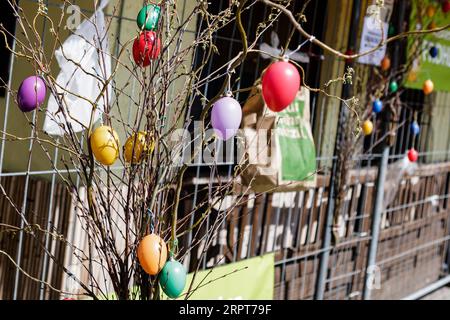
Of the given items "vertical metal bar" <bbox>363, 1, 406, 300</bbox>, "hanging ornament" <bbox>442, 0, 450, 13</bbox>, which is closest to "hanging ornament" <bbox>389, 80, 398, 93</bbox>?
"vertical metal bar" <bbox>363, 1, 406, 300</bbox>

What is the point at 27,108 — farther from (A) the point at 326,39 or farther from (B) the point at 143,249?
(A) the point at 326,39

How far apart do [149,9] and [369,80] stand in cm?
288

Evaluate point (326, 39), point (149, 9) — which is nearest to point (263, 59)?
point (326, 39)

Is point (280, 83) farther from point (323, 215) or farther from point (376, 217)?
point (376, 217)

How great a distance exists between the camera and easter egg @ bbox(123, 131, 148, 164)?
83.4 inches

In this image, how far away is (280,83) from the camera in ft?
5.89

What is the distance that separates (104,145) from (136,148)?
0.40ft

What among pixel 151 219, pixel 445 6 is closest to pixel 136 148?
pixel 151 219

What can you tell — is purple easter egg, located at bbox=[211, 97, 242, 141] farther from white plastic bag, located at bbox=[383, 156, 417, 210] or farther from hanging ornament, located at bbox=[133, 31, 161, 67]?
white plastic bag, located at bbox=[383, 156, 417, 210]

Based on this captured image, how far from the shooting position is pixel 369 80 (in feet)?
15.4

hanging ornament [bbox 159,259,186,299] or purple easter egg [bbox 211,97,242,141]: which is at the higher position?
purple easter egg [bbox 211,97,242,141]

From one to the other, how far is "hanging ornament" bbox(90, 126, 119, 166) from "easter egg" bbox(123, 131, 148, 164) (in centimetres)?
7

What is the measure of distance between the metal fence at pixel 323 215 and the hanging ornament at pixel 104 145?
2.84ft
